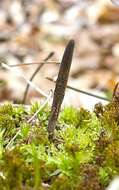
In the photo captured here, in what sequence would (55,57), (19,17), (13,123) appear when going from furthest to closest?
(19,17)
(55,57)
(13,123)

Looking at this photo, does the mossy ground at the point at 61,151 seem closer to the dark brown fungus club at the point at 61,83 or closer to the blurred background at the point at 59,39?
the dark brown fungus club at the point at 61,83

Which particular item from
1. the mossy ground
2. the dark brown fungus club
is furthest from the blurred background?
the dark brown fungus club

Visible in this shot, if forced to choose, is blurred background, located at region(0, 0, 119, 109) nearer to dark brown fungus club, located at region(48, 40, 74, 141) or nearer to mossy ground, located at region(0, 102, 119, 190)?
mossy ground, located at region(0, 102, 119, 190)

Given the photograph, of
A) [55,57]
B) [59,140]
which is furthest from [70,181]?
[55,57]

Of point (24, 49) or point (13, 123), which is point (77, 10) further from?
point (13, 123)

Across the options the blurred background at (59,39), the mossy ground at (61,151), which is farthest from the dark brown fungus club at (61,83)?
the blurred background at (59,39)

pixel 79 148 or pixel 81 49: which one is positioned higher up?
pixel 81 49

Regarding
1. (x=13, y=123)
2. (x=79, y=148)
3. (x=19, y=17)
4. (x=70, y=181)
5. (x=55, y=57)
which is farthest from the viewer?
(x=19, y=17)
